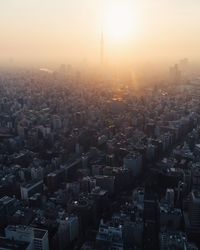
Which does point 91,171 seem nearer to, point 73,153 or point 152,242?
point 73,153

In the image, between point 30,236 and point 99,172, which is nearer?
point 30,236

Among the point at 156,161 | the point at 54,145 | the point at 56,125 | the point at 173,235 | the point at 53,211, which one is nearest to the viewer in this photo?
the point at 173,235

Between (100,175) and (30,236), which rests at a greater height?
(30,236)

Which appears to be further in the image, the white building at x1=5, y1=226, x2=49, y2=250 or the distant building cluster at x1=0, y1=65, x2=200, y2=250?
the distant building cluster at x1=0, y1=65, x2=200, y2=250

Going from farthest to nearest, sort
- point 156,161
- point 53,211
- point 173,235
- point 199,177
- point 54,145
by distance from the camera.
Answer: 1. point 54,145
2. point 156,161
3. point 199,177
4. point 53,211
5. point 173,235

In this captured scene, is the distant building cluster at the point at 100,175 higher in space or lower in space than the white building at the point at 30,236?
lower

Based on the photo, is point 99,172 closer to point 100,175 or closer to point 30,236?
point 100,175

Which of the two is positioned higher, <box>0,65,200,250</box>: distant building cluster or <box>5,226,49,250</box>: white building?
<box>5,226,49,250</box>: white building

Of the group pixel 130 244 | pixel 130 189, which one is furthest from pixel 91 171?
pixel 130 244

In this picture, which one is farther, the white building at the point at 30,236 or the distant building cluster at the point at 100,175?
the distant building cluster at the point at 100,175

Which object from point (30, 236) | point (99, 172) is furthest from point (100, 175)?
point (30, 236)

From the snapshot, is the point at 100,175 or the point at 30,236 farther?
the point at 100,175
